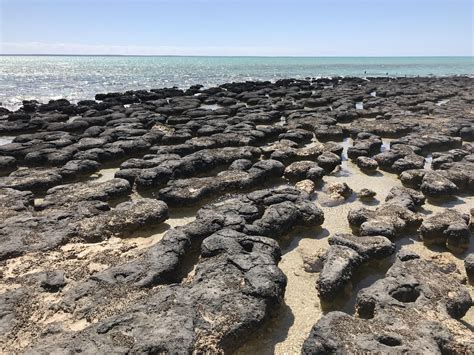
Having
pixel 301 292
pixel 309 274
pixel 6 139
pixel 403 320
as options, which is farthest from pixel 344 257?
pixel 6 139

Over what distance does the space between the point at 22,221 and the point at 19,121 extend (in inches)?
408

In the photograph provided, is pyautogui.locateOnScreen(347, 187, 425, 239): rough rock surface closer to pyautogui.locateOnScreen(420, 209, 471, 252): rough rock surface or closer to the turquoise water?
pyautogui.locateOnScreen(420, 209, 471, 252): rough rock surface

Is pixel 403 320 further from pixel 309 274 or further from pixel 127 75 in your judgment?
pixel 127 75

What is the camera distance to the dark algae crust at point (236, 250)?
3443 mm

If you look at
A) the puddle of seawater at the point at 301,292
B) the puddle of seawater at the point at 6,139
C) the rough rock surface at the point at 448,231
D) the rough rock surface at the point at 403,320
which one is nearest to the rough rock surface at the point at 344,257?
the puddle of seawater at the point at 301,292

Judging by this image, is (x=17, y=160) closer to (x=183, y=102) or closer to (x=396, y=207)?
(x=396, y=207)

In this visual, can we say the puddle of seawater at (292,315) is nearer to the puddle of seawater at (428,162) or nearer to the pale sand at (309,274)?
the pale sand at (309,274)

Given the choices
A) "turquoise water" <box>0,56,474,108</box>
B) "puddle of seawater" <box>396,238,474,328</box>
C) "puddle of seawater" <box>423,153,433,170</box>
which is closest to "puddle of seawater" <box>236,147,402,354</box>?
"puddle of seawater" <box>396,238,474,328</box>

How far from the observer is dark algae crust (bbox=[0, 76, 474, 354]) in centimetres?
344

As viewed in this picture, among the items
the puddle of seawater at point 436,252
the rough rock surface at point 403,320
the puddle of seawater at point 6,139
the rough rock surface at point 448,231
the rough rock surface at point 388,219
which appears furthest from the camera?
the puddle of seawater at point 6,139

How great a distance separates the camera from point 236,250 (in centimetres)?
469

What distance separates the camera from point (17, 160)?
974cm

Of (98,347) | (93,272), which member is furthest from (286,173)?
(98,347)

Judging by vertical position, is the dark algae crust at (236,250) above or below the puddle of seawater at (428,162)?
above
